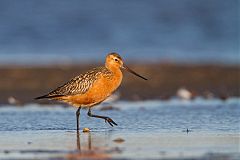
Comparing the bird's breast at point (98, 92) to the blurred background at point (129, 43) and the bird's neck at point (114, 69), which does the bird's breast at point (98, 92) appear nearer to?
the bird's neck at point (114, 69)

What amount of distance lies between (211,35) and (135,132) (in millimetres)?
13799

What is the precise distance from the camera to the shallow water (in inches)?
338

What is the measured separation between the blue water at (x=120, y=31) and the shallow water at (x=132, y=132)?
6439 millimetres

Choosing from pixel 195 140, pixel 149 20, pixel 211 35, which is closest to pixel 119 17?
pixel 149 20

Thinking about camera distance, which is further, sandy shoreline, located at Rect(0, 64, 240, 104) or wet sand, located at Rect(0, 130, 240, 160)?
sandy shoreline, located at Rect(0, 64, 240, 104)

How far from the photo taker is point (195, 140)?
31.0 ft

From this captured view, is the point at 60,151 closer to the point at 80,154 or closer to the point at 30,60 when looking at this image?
the point at 80,154

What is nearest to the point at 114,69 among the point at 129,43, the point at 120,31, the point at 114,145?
the point at 114,145

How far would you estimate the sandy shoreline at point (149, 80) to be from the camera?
593 inches

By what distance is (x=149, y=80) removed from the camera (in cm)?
1677

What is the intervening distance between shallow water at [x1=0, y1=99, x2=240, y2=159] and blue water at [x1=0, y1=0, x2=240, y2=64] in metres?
6.44

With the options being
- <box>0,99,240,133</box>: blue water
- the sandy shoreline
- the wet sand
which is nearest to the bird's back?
<box>0,99,240,133</box>: blue water

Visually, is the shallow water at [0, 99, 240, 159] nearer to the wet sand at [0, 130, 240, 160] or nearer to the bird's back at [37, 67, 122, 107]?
the wet sand at [0, 130, 240, 160]

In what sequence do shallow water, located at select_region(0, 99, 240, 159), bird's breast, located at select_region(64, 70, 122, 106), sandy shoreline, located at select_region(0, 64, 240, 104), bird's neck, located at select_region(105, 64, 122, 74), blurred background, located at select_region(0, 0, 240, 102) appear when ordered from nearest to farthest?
shallow water, located at select_region(0, 99, 240, 159) < bird's breast, located at select_region(64, 70, 122, 106) < bird's neck, located at select_region(105, 64, 122, 74) < sandy shoreline, located at select_region(0, 64, 240, 104) < blurred background, located at select_region(0, 0, 240, 102)
